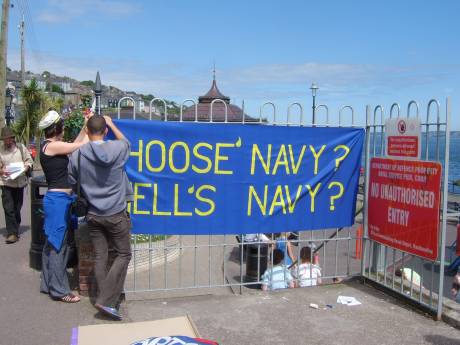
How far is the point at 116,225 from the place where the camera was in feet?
15.4

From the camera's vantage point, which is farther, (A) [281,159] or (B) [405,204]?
(A) [281,159]

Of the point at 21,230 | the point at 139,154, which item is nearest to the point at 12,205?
the point at 21,230

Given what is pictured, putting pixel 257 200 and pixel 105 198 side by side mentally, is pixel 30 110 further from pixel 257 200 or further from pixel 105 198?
pixel 105 198

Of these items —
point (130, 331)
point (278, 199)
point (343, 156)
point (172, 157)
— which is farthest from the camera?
point (343, 156)

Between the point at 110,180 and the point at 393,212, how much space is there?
3182 millimetres

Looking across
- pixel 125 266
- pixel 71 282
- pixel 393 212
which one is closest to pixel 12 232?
pixel 71 282

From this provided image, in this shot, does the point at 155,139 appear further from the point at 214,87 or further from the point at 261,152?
the point at 214,87

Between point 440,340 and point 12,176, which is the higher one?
point 12,176

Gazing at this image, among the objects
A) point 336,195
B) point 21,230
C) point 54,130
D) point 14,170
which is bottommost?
point 21,230

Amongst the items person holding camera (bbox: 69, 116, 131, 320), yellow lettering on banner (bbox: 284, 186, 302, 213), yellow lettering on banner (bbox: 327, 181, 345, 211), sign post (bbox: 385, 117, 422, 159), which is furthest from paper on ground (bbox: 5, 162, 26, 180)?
sign post (bbox: 385, 117, 422, 159)

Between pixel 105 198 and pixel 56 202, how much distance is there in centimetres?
73

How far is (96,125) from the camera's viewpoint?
4621 mm

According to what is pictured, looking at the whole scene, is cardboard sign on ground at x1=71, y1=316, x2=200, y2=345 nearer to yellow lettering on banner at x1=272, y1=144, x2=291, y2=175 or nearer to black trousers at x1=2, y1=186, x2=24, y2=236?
yellow lettering on banner at x1=272, y1=144, x2=291, y2=175

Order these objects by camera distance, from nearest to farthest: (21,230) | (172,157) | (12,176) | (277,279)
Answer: (172,157), (277,279), (12,176), (21,230)
